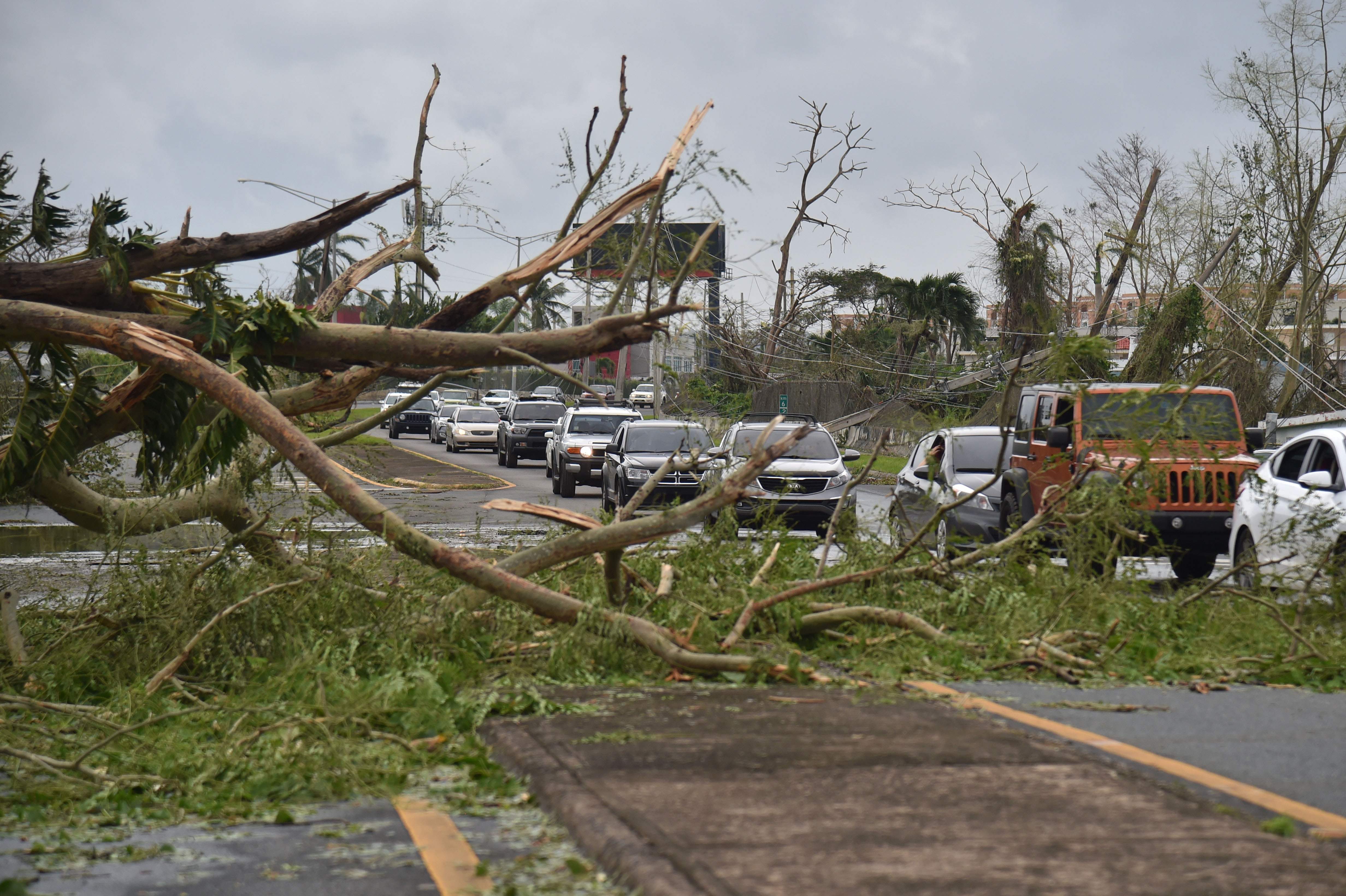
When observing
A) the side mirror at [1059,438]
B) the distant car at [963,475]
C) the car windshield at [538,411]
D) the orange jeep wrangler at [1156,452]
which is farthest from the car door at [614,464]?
the car windshield at [538,411]

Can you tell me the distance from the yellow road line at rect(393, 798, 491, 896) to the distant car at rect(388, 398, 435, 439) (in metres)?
55.2

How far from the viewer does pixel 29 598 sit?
37.7 ft

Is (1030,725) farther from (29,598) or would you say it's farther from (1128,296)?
(1128,296)

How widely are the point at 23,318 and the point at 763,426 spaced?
12875 mm

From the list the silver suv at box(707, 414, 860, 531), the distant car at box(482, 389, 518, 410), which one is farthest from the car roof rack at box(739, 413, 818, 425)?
the distant car at box(482, 389, 518, 410)

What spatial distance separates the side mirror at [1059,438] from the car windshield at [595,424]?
16.6 m

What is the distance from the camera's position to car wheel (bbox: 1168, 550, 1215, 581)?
1377 centimetres

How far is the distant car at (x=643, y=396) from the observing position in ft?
218

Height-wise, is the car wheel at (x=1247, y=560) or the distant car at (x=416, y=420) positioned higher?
the car wheel at (x=1247, y=560)

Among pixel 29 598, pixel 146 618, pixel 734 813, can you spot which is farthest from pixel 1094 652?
pixel 29 598

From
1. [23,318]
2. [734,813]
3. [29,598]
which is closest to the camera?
[734,813]

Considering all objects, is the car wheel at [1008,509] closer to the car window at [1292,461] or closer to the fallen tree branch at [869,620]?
the car window at [1292,461]

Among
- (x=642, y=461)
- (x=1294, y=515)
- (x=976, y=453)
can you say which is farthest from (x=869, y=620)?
(x=642, y=461)

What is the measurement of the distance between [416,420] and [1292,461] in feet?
171
